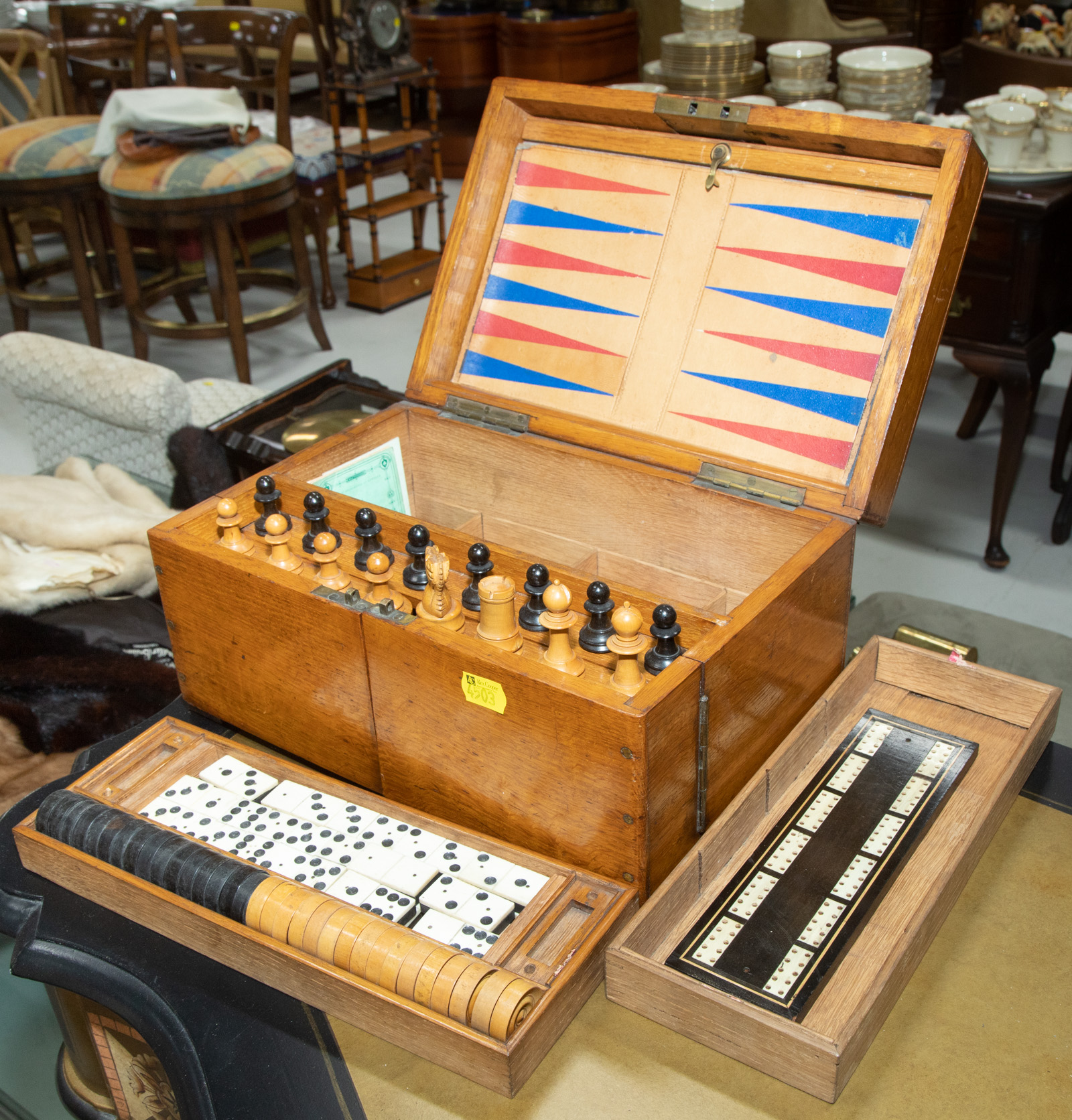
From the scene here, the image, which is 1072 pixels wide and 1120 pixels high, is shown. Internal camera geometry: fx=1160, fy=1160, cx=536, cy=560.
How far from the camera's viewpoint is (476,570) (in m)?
1.41

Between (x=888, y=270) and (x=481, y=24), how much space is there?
257 inches

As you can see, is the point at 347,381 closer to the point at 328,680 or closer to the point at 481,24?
the point at 328,680

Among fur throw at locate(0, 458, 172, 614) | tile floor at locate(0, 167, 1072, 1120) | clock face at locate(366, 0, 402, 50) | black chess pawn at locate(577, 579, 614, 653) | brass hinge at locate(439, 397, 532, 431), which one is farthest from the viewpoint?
clock face at locate(366, 0, 402, 50)

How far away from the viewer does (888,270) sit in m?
1.55

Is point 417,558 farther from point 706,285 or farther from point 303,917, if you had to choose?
point 706,285

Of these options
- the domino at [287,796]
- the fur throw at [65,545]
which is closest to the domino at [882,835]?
the domino at [287,796]

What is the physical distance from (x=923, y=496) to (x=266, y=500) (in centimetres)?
273

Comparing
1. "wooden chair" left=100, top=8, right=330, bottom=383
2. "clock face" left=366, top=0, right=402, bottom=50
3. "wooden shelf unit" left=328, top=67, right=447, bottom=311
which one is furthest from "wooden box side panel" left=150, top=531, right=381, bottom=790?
"clock face" left=366, top=0, right=402, bottom=50

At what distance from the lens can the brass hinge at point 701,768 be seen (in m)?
1.28

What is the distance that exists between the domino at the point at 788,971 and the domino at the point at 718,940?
0.19 ft

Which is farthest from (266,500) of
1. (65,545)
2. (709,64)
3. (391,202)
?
(391,202)

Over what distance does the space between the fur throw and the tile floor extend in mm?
718

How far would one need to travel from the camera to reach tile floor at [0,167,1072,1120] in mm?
1957

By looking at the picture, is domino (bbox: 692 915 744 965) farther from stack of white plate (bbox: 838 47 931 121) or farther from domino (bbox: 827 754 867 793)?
stack of white plate (bbox: 838 47 931 121)
